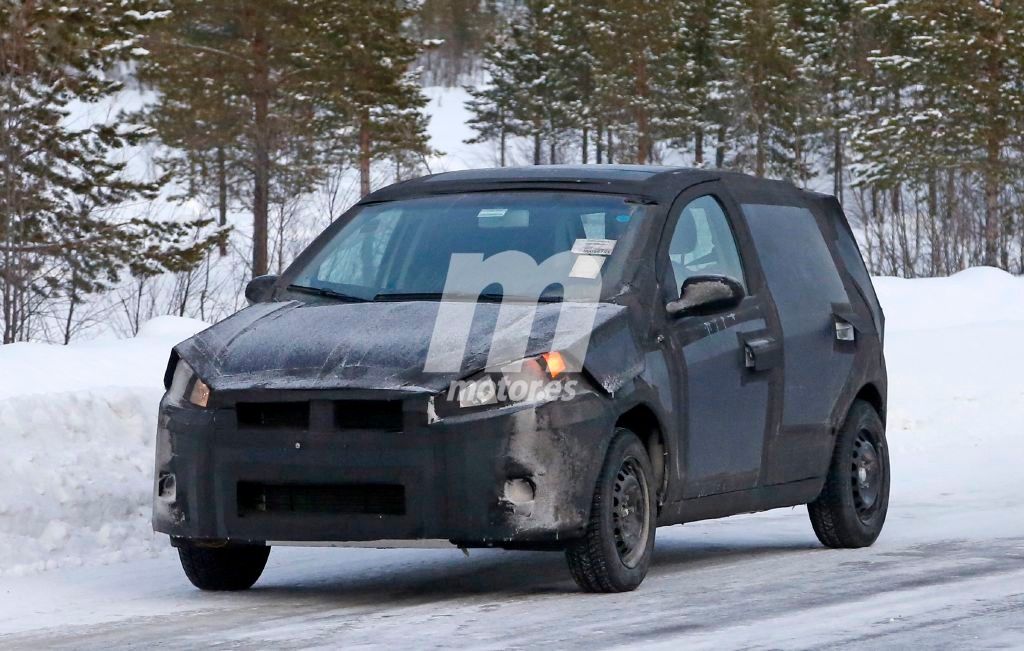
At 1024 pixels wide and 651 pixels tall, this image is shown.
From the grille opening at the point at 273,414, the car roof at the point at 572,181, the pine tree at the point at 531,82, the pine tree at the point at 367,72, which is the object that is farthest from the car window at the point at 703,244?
the pine tree at the point at 531,82

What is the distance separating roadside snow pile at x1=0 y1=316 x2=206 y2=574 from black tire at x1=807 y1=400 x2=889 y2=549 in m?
3.37

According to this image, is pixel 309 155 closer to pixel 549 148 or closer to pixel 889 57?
pixel 889 57

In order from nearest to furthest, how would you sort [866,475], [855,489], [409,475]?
[409,475], [855,489], [866,475]

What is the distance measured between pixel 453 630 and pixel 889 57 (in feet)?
163

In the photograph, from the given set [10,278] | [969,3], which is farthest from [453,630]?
[969,3]

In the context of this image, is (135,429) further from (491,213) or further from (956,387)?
(956,387)

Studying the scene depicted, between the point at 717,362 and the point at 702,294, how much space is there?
36 centimetres

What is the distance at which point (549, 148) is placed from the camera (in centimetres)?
8731

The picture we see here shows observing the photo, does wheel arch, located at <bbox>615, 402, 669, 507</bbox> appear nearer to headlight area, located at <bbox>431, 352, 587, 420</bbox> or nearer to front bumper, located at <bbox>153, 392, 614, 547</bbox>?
front bumper, located at <bbox>153, 392, 614, 547</bbox>

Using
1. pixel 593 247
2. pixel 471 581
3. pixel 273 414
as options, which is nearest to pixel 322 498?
pixel 273 414

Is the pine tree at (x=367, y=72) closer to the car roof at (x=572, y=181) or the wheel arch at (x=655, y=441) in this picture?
the car roof at (x=572, y=181)

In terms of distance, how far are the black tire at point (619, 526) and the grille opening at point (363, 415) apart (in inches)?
34.2

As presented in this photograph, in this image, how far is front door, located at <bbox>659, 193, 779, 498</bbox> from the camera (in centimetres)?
745

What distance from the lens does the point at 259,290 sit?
7.93 meters
